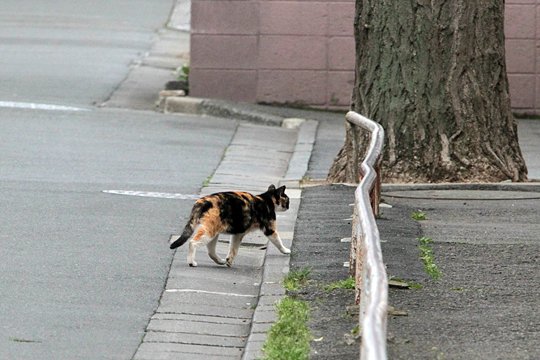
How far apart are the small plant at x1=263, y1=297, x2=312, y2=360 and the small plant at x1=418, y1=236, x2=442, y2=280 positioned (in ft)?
3.79

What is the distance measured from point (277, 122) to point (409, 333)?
36.0 ft

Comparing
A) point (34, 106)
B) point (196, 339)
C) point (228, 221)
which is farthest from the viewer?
point (34, 106)

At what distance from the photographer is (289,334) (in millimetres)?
7504

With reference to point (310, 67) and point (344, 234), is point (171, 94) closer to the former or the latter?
point (310, 67)

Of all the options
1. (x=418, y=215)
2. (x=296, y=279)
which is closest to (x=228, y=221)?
(x=296, y=279)

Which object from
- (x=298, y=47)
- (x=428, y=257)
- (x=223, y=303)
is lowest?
(x=223, y=303)

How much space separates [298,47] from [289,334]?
456 inches

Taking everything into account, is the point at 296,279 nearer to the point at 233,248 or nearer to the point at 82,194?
the point at 233,248

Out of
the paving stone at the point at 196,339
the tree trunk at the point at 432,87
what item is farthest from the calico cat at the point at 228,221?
the tree trunk at the point at 432,87

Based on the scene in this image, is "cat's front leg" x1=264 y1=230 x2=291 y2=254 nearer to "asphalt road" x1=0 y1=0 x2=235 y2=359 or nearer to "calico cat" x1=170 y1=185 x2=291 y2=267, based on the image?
"calico cat" x1=170 y1=185 x2=291 y2=267

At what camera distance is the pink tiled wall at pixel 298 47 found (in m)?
18.6

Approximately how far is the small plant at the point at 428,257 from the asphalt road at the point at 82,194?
178 cm

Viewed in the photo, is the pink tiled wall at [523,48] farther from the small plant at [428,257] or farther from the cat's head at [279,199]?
the small plant at [428,257]

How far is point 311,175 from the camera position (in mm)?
14422
